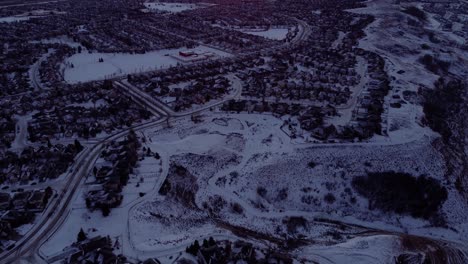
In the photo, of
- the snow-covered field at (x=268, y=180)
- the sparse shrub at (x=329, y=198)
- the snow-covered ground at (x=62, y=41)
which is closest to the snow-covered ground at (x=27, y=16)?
the snow-covered ground at (x=62, y=41)

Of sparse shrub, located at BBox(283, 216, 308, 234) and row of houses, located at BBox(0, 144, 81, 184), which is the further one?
row of houses, located at BBox(0, 144, 81, 184)

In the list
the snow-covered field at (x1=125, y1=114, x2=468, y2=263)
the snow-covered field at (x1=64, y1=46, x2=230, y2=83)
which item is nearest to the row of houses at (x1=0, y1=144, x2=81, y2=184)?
the snow-covered field at (x1=125, y1=114, x2=468, y2=263)

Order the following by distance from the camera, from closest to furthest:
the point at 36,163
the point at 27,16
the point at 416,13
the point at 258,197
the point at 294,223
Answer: the point at 294,223 → the point at 258,197 → the point at 36,163 → the point at 27,16 → the point at 416,13

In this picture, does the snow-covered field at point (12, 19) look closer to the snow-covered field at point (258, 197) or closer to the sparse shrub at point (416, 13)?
the snow-covered field at point (258, 197)

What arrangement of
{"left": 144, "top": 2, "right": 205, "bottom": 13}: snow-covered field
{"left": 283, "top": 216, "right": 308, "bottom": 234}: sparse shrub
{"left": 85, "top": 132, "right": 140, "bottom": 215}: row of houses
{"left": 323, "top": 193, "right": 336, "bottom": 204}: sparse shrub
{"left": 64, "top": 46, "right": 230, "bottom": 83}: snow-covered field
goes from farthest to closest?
{"left": 144, "top": 2, "right": 205, "bottom": 13}: snow-covered field → {"left": 64, "top": 46, "right": 230, "bottom": 83}: snow-covered field → {"left": 323, "top": 193, "right": 336, "bottom": 204}: sparse shrub → {"left": 283, "top": 216, "right": 308, "bottom": 234}: sparse shrub → {"left": 85, "top": 132, "right": 140, "bottom": 215}: row of houses

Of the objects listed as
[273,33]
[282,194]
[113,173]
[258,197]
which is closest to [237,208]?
[258,197]

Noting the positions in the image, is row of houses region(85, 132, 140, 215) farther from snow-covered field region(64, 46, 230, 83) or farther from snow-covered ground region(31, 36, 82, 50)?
snow-covered ground region(31, 36, 82, 50)

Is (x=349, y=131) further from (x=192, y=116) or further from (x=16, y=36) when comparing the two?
(x=16, y=36)

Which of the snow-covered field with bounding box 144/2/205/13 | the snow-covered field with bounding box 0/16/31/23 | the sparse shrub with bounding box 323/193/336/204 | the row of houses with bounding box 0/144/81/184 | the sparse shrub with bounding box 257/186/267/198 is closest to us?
the sparse shrub with bounding box 323/193/336/204

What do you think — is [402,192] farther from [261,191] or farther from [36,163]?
[36,163]

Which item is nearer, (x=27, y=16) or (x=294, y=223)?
(x=294, y=223)
